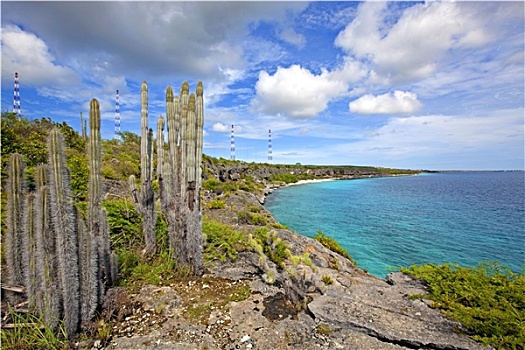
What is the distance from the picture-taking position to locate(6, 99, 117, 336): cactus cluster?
122 inches

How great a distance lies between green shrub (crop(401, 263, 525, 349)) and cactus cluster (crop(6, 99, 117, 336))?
571 cm

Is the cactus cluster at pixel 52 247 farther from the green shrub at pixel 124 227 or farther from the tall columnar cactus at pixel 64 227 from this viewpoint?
the green shrub at pixel 124 227

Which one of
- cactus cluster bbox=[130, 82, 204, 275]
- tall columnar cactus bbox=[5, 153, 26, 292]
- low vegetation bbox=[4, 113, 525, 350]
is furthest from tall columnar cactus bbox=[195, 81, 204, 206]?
tall columnar cactus bbox=[5, 153, 26, 292]

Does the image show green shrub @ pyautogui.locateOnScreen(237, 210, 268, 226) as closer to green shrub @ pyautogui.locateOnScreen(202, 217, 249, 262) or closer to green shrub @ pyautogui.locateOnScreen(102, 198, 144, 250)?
green shrub @ pyautogui.locateOnScreen(202, 217, 249, 262)

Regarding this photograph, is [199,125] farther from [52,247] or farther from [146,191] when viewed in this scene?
[52,247]

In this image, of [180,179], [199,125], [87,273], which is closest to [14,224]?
[87,273]

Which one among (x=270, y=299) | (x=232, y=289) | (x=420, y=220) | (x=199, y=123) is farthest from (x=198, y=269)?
(x=420, y=220)

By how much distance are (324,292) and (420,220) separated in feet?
74.4

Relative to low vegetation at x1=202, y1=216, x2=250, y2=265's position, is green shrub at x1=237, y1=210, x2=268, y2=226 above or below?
below

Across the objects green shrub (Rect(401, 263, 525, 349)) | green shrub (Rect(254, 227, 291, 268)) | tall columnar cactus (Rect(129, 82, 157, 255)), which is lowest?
green shrub (Rect(401, 263, 525, 349))

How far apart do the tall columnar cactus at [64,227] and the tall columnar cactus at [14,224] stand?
39.6 inches

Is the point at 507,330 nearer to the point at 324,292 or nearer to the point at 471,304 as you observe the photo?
the point at 471,304

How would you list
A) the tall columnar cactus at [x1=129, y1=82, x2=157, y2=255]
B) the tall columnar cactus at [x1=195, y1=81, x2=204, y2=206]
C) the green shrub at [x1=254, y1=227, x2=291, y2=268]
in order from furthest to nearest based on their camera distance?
the green shrub at [x1=254, y1=227, x2=291, y2=268]
the tall columnar cactus at [x1=129, y1=82, x2=157, y2=255]
the tall columnar cactus at [x1=195, y1=81, x2=204, y2=206]

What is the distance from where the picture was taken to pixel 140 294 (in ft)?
14.3
